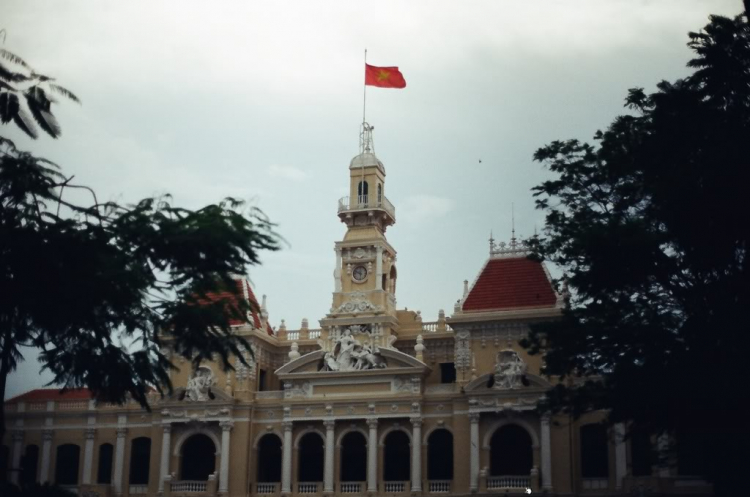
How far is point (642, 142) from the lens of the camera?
30578mm

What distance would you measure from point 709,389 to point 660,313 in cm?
341

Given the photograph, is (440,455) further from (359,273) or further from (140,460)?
(140,460)

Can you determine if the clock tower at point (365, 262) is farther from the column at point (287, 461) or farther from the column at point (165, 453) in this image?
the column at point (165, 453)

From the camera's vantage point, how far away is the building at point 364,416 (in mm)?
46156

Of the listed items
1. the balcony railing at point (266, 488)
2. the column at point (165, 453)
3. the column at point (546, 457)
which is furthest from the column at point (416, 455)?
the column at point (165, 453)

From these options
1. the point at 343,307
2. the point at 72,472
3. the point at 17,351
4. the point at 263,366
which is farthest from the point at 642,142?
the point at 72,472

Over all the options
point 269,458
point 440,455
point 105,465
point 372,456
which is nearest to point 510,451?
point 440,455

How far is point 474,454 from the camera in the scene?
46219 mm

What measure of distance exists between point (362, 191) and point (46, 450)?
22029 mm

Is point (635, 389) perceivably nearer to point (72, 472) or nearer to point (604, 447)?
point (604, 447)

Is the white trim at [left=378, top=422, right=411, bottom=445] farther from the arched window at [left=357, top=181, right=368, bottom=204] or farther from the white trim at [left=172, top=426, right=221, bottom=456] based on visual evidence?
the arched window at [left=357, top=181, right=368, bottom=204]

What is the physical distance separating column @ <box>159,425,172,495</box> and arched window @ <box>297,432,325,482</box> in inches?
265

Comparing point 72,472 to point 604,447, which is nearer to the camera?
point 604,447

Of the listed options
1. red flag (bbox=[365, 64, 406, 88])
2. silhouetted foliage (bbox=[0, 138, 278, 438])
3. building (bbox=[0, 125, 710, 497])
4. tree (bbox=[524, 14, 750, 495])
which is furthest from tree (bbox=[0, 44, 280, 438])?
red flag (bbox=[365, 64, 406, 88])
